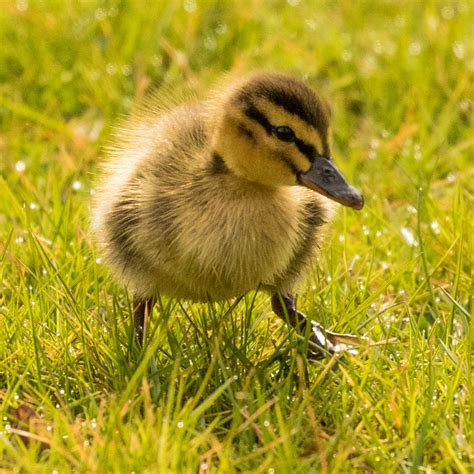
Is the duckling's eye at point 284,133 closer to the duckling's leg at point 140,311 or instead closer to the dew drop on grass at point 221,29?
the duckling's leg at point 140,311

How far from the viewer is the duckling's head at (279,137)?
102 inches

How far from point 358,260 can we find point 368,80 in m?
1.55

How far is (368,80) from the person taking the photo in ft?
15.5

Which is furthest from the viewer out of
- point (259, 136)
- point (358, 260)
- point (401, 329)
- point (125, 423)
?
point (358, 260)

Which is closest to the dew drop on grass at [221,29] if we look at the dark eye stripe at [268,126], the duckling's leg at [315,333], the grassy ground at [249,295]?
the grassy ground at [249,295]

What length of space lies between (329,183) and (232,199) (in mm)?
245

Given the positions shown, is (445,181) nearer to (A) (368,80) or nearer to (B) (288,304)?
(A) (368,80)

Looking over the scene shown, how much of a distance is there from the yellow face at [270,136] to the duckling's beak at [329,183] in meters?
0.02

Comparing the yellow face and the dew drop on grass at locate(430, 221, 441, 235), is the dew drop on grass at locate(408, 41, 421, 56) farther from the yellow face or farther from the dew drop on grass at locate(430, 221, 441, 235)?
the yellow face

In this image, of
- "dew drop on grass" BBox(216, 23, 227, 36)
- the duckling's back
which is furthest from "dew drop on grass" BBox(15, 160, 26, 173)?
"dew drop on grass" BBox(216, 23, 227, 36)

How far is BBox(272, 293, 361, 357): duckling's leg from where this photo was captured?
278 cm

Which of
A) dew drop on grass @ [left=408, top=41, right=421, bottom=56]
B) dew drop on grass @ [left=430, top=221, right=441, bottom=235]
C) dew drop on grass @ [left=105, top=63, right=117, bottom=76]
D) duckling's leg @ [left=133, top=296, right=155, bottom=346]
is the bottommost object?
duckling's leg @ [left=133, top=296, right=155, bottom=346]

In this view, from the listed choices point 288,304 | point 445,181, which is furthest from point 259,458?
point 445,181

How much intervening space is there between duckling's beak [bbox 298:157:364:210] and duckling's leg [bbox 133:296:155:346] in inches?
22.3
